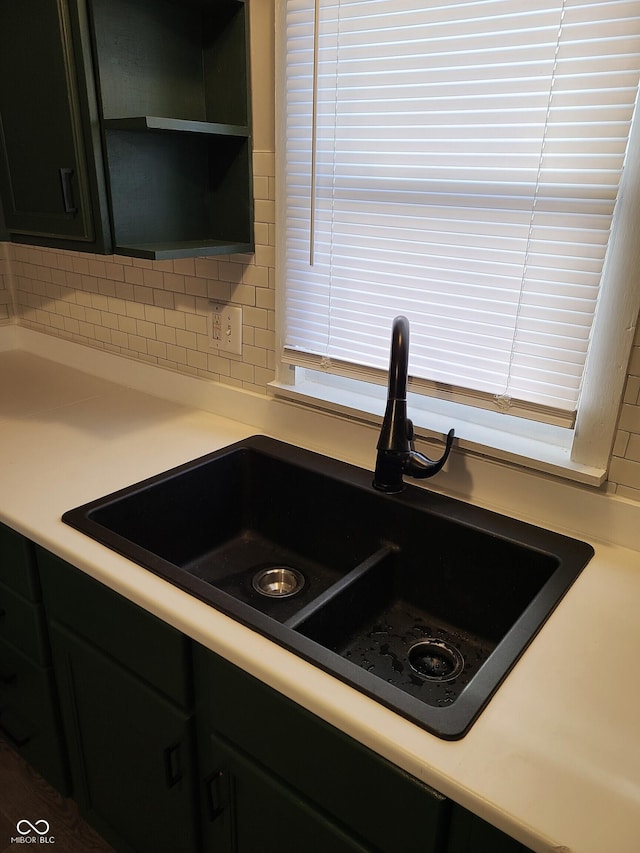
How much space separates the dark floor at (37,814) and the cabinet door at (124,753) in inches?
5.9

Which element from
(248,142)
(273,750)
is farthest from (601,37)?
(273,750)

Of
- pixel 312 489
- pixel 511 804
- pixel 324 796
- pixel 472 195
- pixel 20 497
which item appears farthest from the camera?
pixel 312 489

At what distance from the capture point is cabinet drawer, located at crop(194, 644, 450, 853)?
79 centimetres

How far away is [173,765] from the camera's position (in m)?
1.15

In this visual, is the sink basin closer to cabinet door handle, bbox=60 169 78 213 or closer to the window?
the window

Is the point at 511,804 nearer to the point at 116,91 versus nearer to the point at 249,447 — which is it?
the point at 249,447

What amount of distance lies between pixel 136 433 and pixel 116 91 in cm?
79

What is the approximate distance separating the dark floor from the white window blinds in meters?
1.33

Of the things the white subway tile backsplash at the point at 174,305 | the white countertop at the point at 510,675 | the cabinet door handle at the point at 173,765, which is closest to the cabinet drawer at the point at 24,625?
the white countertop at the point at 510,675

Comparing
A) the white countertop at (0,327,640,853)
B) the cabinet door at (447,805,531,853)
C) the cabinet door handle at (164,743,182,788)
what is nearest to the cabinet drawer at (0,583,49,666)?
the white countertop at (0,327,640,853)

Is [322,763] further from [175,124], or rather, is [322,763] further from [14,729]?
[175,124]

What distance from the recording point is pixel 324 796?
90 centimetres

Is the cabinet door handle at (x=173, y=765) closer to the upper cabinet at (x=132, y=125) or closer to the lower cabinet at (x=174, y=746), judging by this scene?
the lower cabinet at (x=174, y=746)

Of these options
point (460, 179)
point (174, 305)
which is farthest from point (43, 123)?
point (460, 179)
